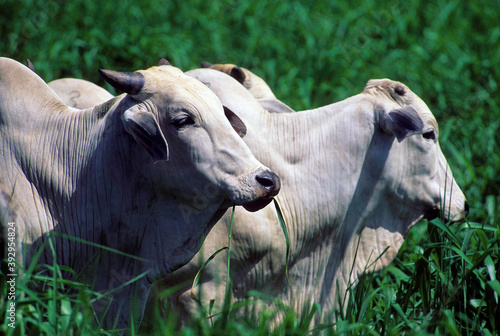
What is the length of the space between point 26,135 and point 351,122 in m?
1.57

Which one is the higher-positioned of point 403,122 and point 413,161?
point 403,122

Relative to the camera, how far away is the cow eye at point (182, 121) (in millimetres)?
2416

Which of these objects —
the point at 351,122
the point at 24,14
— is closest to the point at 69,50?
the point at 24,14

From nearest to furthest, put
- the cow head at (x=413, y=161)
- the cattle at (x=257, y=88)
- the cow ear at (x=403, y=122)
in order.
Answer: the cow ear at (x=403, y=122)
the cow head at (x=413, y=161)
the cattle at (x=257, y=88)

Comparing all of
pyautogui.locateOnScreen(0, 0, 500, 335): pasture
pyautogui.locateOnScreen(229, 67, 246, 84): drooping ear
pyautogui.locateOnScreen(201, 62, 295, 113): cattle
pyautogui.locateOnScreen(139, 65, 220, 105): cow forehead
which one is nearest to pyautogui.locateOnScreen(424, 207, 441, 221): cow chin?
pyautogui.locateOnScreen(0, 0, 500, 335): pasture

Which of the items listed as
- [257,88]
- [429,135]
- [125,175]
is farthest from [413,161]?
[125,175]

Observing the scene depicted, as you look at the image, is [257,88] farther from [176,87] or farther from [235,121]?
[176,87]

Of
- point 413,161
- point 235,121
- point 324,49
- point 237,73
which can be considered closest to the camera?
point 235,121

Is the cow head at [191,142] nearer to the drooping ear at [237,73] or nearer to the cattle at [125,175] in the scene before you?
the cattle at [125,175]

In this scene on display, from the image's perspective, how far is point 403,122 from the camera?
3.19 metres

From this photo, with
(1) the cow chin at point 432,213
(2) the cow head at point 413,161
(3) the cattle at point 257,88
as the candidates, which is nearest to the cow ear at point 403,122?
(2) the cow head at point 413,161

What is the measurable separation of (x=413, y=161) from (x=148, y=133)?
5.13ft

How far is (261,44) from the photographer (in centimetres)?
625

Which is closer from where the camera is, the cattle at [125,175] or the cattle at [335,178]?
the cattle at [125,175]
